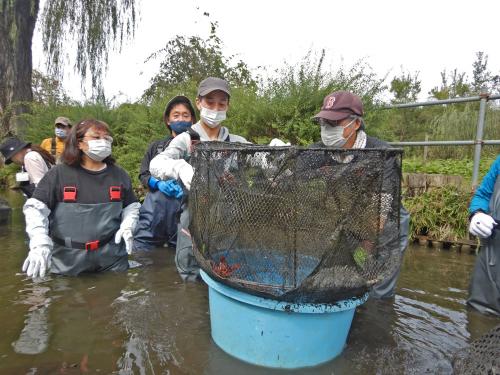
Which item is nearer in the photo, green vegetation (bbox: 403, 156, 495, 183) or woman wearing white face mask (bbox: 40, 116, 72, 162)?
green vegetation (bbox: 403, 156, 495, 183)

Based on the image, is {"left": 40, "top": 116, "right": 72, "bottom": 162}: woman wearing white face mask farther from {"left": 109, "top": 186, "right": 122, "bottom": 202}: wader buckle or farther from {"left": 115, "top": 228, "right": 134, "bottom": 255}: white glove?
{"left": 115, "top": 228, "right": 134, "bottom": 255}: white glove

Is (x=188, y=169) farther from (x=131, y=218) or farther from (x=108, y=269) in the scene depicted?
(x=108, y=269)

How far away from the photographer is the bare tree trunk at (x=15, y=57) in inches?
382

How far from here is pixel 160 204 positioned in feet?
12.8

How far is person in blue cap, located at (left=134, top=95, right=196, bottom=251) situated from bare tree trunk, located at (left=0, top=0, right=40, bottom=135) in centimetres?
782

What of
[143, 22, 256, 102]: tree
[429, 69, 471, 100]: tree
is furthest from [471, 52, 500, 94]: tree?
[143, 22, 256, 102]: tree

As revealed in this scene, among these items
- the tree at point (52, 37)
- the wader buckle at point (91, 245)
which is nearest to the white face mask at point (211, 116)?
the wader buckle at point (91, 245)

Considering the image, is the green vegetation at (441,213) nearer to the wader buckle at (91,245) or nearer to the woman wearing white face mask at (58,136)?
the wader buckle at (91,245)

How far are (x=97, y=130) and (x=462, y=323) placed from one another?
122 inches

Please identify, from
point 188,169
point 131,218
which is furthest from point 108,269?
point 188,169

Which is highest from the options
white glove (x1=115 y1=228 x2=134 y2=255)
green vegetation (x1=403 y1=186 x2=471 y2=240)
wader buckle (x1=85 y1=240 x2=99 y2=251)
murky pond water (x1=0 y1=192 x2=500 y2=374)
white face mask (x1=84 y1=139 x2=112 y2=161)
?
white face mask (x1=84 y1=139 x2=112 y2=161)

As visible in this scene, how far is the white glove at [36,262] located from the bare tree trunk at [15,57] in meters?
8.75

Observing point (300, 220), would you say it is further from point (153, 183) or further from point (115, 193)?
point (153, 183)

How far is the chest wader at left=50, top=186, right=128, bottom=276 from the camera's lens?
9.71ft
